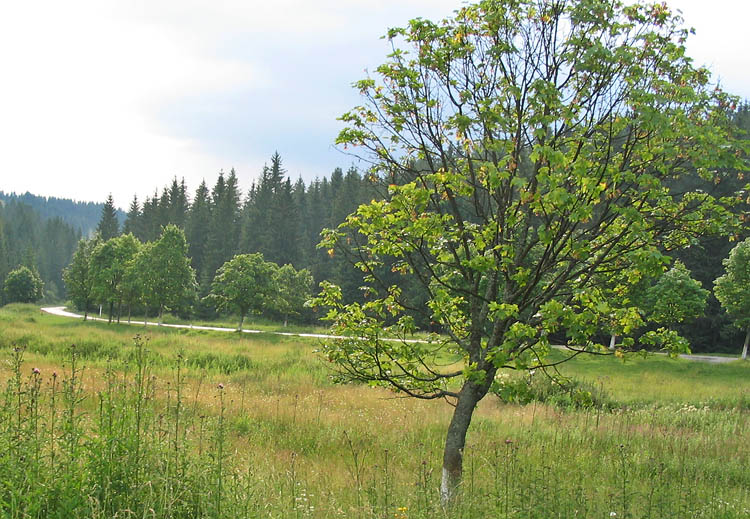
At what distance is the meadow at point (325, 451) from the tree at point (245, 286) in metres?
25.2

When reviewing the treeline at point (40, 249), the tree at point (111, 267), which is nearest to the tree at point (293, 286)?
the tree at point (111, 267)

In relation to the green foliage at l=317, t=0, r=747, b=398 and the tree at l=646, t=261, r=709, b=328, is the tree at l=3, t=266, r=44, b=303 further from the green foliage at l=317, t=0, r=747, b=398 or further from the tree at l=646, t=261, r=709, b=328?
the green foliage at l=317, t=0, r=747, b=398

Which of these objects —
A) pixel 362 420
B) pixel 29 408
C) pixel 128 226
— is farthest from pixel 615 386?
pixel 128 226

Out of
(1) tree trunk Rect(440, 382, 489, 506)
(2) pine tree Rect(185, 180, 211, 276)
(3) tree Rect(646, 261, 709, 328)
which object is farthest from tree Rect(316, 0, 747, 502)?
(2) pine tree Rect(185, 180, 211, 276)

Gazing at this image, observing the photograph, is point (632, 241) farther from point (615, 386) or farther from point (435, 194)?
point (615, 386)

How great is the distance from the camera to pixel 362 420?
439 inches

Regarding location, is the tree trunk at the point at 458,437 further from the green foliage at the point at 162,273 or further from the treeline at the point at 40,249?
the treeline at the point at 40,249

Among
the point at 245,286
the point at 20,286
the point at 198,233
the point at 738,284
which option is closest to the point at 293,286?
the point at 245,286

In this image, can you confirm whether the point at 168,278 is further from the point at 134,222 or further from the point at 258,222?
the point at 134,222

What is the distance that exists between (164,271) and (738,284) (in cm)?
4490

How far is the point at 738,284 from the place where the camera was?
3219cm

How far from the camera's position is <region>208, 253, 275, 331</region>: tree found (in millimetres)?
44812

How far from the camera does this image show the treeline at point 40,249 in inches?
4028

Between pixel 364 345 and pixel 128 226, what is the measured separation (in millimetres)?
98834
